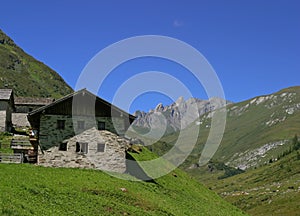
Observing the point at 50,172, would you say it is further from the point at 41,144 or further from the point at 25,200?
the point at 25,200

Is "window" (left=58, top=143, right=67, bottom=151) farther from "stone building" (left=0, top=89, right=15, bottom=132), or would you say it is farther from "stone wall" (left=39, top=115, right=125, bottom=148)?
"stone building" (left=0, top=89, right=15, bottom=132)

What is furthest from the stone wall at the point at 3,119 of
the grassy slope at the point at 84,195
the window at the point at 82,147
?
the grassy slope at the point at 84,195

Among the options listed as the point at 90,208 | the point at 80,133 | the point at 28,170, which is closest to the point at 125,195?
the point at 90,208

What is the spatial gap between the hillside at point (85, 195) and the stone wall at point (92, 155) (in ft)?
6.04

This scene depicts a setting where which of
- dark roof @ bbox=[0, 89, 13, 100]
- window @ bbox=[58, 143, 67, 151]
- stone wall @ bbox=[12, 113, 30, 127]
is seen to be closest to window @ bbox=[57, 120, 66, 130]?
window @ bbox=[58, 143, 67, 151]

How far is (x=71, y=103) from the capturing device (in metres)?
48.2

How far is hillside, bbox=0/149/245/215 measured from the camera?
1075 inches

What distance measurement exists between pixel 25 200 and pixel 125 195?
37.9 feet

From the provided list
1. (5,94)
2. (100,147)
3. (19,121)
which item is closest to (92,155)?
(100,147)

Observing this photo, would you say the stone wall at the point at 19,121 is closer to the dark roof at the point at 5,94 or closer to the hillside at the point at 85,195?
the dark roof at the point at 5,94

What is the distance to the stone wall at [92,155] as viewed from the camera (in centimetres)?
4669

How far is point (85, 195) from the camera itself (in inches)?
1312

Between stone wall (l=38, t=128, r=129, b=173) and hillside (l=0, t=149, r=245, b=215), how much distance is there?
1.84 metres

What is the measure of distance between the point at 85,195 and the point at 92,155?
14440mm
